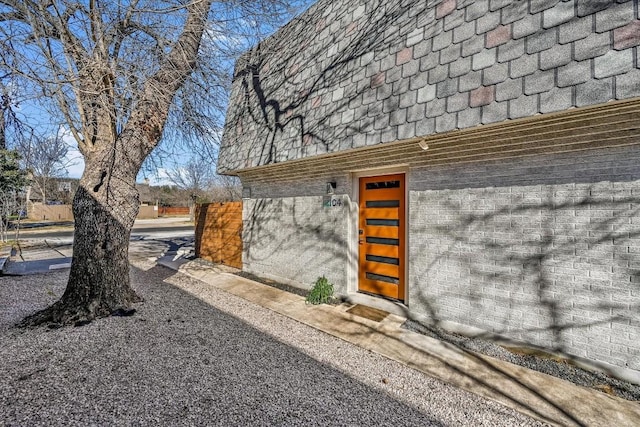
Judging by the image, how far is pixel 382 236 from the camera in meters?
Result: 4.81

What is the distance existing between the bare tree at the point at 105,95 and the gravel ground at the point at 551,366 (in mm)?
4841

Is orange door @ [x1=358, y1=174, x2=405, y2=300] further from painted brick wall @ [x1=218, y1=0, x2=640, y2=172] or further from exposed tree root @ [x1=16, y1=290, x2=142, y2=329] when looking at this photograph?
exposed tree root @ [x1=16, y1=290, x2=142, y2=329]

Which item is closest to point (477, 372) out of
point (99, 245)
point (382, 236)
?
point (382, 236)

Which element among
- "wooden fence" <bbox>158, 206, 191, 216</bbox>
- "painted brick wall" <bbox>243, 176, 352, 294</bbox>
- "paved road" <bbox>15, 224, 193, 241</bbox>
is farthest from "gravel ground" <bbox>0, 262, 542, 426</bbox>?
"wooden fence" <bbox>158, 206, 191, 216</bbox>

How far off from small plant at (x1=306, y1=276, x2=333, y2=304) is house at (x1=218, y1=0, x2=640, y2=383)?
282 millimetres

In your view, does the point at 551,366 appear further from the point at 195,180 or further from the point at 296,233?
the point at 195,180

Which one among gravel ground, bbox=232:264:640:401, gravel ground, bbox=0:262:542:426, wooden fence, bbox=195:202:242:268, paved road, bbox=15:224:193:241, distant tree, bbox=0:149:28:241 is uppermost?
distant tree, bbox=0:149:28:241

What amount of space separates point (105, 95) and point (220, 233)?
197 inches

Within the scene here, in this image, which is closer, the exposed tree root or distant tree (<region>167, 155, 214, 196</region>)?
the exposed tree root

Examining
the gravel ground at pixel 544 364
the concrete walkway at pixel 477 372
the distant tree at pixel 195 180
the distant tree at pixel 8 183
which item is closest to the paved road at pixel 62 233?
the distant tree at pixel 8 183

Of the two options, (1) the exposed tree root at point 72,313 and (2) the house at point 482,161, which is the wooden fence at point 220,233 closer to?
(2) the house at point 482,161

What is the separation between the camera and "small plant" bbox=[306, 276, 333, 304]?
4898 mm

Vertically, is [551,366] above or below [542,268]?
below

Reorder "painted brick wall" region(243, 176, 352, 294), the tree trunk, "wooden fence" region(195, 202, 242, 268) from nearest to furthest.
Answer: the tree trunk → "painted brick wall" region(243, 176, 352, 294) → "wooden fence" region(195, 202, 242, 268)
